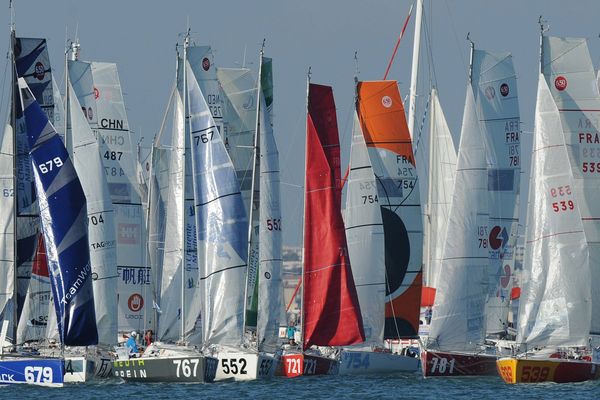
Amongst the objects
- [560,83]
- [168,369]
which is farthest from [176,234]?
[560,83]

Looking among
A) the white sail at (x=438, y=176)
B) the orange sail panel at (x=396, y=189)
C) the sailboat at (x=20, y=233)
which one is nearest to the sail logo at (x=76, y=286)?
the sailboat at (x=20, y=233)

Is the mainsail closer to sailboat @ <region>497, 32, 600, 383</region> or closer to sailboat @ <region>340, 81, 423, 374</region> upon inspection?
sailboat @ <region>340, 81, 423, 374</region>

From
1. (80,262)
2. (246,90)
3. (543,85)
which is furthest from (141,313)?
(543,85)

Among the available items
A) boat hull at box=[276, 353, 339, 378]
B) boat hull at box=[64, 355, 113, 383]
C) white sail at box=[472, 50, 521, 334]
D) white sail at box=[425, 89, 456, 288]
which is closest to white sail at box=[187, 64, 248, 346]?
boat hull at box=[276, 353, 339, 378]

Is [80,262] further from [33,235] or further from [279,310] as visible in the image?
[279,310]

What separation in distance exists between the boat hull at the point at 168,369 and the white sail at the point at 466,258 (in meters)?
6.20

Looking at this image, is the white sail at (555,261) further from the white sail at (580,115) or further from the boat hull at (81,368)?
the boat hull at (81,368)

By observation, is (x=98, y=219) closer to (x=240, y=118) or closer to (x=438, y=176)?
(x=240, y=118)

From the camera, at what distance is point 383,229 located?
4853cm

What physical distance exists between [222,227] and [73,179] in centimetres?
427

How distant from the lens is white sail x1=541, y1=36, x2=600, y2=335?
146ft

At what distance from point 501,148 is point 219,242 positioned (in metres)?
11.3

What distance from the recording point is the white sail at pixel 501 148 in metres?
49.4

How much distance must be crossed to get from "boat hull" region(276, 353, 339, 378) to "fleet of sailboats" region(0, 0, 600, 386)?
6 centimetres
